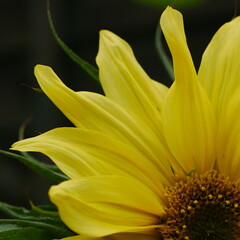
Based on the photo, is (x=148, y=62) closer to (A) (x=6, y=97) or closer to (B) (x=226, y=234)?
(A) (x=6, y=97)

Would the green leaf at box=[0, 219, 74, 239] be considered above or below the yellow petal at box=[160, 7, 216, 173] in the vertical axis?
below

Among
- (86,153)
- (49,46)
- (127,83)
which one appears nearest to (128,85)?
(127,83)

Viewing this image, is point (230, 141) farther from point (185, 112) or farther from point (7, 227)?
point (7, 227)

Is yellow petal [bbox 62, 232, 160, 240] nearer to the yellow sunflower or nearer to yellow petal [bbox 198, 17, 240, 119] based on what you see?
the yellow sunflower

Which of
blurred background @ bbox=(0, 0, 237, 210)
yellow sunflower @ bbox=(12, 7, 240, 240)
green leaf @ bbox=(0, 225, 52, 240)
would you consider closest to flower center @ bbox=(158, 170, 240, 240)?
yellow sunflower @ bbox=(12, 7, 240, 240)

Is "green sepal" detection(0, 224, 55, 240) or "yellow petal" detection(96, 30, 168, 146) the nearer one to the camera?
"green sepal" detection(0, 224, 55, 240)

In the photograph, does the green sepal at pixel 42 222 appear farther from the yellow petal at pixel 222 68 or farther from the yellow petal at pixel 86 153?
the yellow petal at pixel 222 68

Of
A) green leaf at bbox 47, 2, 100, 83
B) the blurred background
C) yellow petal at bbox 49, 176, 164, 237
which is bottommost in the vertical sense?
yellow petal at bbox 49, 176, 164, 237

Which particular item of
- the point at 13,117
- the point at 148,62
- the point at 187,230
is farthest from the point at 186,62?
the point at 13,117
